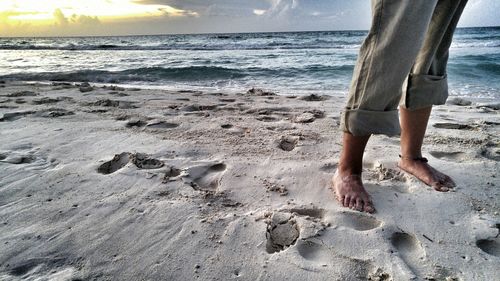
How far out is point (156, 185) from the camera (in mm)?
1676

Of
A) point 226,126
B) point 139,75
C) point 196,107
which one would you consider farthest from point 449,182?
point 139,75

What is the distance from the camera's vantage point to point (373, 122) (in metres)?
1.39

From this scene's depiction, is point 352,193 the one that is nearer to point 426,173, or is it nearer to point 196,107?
point 426,173

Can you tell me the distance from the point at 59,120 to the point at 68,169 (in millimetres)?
1306

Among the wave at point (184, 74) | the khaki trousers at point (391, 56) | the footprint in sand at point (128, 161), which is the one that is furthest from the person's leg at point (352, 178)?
the wave at point (184, 74)

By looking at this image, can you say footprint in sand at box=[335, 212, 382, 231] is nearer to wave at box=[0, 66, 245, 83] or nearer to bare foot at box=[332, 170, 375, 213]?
bare foot at box=[332, 170, 375, 213]

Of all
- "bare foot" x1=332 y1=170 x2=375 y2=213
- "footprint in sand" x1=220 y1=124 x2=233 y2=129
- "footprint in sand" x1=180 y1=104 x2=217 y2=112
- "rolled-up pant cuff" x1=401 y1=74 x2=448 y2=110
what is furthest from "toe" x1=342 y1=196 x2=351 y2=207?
"footprint in sand" x1=180 y1=104 x2=217 y2=112

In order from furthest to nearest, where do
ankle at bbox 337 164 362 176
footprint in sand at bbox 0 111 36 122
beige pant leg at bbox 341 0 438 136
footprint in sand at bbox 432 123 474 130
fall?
footprint in sand at bbox 0 111 36 122
footprint in sand at bbox 432 123 474 130
ankle at bbox 337 164 362 176
beige pant leg at bbox 341 0 438 136

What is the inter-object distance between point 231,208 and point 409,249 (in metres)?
0.73

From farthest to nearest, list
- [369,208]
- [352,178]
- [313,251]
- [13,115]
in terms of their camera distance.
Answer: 1. [13,115]
2. [352,178]
3. [369,208]
4. [313,251]

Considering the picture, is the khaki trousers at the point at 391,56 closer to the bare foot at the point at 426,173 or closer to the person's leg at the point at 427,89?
the person's leg at the point at 427,89

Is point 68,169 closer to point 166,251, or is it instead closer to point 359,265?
point 166,251

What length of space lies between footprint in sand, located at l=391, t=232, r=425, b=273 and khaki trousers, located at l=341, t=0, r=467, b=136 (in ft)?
1.39

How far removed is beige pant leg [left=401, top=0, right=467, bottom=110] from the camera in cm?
156
